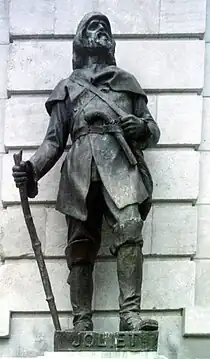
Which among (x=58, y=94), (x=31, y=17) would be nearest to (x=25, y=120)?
(x=58, y=94)

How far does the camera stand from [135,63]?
935cm

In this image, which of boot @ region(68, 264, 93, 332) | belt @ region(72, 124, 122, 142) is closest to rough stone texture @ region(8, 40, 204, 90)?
belt @ region(72, 124, 122, 142)

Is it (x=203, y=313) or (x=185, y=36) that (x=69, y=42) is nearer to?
(x=185, y=36)

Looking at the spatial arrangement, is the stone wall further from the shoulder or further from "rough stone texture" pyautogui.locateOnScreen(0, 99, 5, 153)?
the shoulder

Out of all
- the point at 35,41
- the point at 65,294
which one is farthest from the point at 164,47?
the point at 65,294

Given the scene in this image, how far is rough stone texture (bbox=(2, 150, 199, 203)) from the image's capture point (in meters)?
9.10

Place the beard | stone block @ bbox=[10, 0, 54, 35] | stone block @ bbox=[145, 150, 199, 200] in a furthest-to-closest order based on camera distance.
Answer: stone block @ bbox=[10, 0, 54, 35] < stone block @ bbox=[145, 150, 199, 200] < the beard

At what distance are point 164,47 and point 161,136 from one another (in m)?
0.67

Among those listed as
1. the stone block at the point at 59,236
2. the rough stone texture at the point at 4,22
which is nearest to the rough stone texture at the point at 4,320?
the stone block at the point at 59,236

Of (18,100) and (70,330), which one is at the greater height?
(18,100)

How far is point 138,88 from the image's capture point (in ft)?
28.7

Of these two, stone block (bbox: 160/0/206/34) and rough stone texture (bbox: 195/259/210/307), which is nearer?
rough stone texture (bbox: 195/259/210/307)

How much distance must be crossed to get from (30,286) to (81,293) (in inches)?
24.9

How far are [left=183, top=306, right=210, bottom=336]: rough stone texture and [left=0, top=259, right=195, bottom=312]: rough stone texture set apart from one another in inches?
2.7
